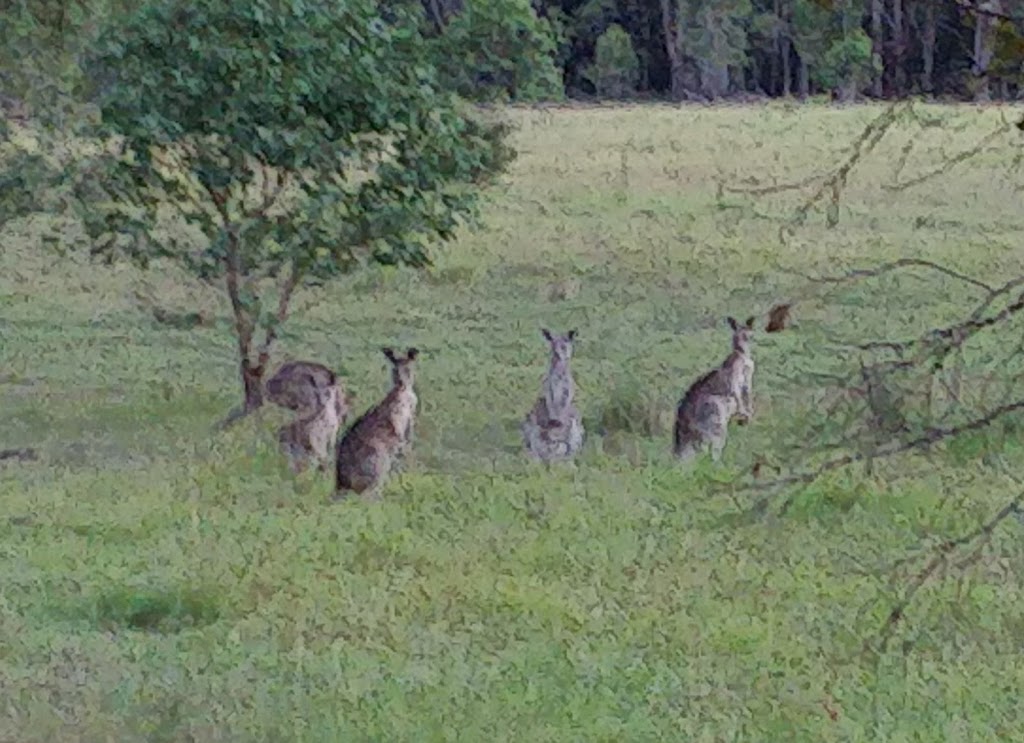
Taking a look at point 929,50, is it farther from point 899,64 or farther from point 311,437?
point 899,64

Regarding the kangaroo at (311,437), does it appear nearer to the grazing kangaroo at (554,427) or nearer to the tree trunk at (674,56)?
the grazing kangaroo at (554,427)

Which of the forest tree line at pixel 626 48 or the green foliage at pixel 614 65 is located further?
the green foliage at pixel 614 65

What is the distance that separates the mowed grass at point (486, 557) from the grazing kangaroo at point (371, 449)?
0.45 ft

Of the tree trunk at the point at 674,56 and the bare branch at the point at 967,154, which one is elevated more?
the bare branch at the point at 967,154

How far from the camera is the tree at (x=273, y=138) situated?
12891 millimetres

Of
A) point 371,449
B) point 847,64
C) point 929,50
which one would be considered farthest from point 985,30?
point 847,64

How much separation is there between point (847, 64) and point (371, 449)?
151ft

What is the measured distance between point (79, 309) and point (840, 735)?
518 inches

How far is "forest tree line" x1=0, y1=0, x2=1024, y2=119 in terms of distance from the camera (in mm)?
14828

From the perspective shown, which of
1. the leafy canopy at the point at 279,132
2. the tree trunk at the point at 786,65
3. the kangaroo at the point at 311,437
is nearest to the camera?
the kangaroo at the point at 311,437

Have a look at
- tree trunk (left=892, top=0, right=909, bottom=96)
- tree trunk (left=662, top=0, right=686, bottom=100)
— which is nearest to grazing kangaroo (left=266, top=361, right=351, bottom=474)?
tree trunk (left=892, top=0, right=909, bottom=96)

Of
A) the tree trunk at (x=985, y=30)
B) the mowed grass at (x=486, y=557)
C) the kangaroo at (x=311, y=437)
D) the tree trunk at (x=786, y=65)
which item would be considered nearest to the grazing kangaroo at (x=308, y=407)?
the kangaroo at (x=311, y=437)

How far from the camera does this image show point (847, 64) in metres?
54.6

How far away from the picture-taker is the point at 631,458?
11.6m
